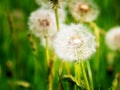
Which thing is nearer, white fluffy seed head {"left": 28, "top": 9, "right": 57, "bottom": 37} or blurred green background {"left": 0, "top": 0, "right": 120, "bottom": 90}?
white fluffy seed head {"left": 28, "top": 9, "right": 57, "bottom": 37}

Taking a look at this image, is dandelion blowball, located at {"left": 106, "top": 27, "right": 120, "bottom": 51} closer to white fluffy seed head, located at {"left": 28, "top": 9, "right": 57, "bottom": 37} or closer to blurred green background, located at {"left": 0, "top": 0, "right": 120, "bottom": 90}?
blurred green background, located at {"left": 0, "top": 0, "right": 120, "bottom": 90}

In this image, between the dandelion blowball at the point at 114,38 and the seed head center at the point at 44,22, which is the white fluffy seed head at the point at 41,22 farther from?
the dandelion blowball at the point at 114,38

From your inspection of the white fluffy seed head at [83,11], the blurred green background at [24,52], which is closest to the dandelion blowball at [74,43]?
the blurred green background at [24,52]

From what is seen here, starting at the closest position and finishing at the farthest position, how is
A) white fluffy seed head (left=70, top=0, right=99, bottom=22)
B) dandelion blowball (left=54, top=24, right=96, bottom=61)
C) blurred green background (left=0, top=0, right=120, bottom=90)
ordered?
dandelion blowball (left=54, top=24, right=96, bottom=61) → white fluffy seed head (left=70, top=0, right=99, bottom=22) → blurred green background (left=0, top=0, right=120, bottom=90)

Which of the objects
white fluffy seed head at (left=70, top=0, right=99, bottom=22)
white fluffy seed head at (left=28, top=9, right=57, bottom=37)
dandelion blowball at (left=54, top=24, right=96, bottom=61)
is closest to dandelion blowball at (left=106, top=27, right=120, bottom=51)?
white fluffy seed head at (left=70, top=0, right=99, bottom=22)

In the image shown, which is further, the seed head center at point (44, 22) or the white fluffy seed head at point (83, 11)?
the white fluffy seed head at point (83, 11)

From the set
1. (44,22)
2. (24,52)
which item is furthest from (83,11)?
(24,52)

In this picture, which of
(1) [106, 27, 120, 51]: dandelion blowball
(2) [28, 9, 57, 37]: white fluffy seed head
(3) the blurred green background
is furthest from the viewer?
(1) [106, 27, 120, 51]: dandelion blowball

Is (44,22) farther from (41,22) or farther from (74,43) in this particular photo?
(74,43)
